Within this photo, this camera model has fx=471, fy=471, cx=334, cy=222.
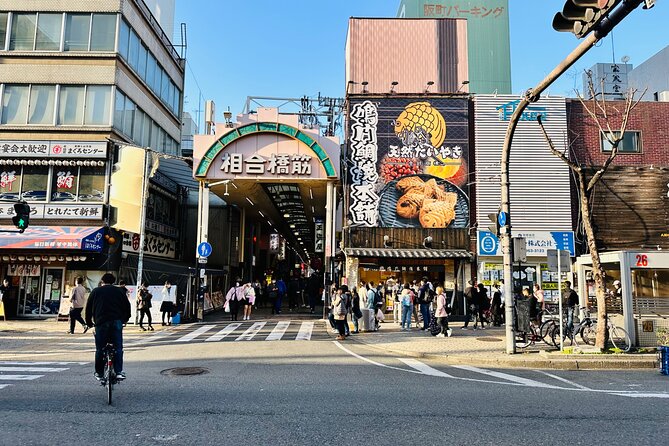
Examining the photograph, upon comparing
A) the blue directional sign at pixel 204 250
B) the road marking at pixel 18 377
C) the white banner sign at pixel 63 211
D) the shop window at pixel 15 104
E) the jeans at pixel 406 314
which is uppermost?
the shop window at pixel 15 104

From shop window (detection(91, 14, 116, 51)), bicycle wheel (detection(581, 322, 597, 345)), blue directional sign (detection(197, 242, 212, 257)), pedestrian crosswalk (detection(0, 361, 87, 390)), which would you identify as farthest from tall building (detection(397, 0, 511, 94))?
pedestrian crosswalk (detection(0, 361, 87, 390))

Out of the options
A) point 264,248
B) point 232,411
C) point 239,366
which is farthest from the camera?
point 264,248

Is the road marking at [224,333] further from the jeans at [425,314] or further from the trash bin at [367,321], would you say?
the jeans at [425,314]

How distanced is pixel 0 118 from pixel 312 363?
793 inches

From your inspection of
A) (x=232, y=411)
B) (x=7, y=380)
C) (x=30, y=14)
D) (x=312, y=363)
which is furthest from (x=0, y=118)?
(x=232, y=411)

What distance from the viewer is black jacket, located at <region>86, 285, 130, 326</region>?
23.6ft

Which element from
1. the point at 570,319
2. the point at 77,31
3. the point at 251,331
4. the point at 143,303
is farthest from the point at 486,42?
the point at 143,303

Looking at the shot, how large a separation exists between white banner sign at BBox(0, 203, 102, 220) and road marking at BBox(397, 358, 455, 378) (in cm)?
1605

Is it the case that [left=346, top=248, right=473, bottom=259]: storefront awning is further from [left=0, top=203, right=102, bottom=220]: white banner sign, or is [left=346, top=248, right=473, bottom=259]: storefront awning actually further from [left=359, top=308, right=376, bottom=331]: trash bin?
[left=0, top=203, right=102, bottom=220]: white banner sign

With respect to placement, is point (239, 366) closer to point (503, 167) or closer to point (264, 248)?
point (503, 167)

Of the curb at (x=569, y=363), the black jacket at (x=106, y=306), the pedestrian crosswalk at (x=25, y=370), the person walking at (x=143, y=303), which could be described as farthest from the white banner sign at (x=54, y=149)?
the curb at (x=569, y=363)

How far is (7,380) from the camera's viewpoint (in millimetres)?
8203

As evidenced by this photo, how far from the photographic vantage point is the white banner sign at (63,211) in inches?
824

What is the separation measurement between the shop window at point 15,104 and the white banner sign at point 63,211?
4001mm
